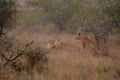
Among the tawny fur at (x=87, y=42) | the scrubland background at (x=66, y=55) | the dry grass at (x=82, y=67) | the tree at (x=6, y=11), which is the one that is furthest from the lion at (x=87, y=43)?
the tree at (x=6, y=11)

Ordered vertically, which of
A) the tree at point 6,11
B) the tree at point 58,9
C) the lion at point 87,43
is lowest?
the tree at point 58,9

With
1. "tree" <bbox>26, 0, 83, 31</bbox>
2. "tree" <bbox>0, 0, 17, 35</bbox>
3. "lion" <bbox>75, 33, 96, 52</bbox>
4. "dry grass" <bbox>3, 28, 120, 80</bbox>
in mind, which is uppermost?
"tree" <bbox>0, 0, 17, 35</bbox>

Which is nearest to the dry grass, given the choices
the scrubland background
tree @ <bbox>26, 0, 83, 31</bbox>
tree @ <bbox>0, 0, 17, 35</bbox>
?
the scrubland background

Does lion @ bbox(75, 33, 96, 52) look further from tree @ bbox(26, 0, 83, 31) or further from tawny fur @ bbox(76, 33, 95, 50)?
tree @ bbox(26, 0, 83, 31)

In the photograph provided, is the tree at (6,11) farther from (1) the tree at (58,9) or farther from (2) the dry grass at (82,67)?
(1) the tree at (58,9)

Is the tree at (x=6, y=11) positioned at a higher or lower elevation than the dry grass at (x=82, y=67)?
higher

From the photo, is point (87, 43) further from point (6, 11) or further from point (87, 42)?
point (6, 11)

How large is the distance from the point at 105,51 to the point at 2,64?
5.91 meters

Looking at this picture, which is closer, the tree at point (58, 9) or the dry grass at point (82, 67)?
the dry grass at point (82, 67)

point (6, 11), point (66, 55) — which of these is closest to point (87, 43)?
point (66, 55)

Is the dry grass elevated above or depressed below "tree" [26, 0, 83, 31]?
above

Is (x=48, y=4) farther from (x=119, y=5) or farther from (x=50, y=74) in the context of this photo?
(x=50, y=74)

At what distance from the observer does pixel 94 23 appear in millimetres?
15266

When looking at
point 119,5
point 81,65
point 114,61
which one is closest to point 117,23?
point 119,5
